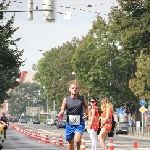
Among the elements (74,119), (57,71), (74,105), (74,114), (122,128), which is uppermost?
(57,71)

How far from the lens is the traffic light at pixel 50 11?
982 inches

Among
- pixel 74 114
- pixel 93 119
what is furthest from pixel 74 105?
pixel 93 119

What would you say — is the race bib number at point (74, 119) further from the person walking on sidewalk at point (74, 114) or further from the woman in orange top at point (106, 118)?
the woman in orange top at point (106, 118)

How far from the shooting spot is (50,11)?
82.6 ft

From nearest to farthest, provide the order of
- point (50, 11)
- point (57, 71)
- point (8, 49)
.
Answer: point (50, 11)
point (8, 49)
point (57, 71)

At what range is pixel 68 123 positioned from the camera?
56.7ft

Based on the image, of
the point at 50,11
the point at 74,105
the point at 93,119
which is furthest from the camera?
the point at 50,11

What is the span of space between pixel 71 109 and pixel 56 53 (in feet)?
398

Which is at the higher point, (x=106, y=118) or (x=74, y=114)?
(x=106, y=118)

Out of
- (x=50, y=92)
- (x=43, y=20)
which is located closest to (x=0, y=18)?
(x=43, y=20)

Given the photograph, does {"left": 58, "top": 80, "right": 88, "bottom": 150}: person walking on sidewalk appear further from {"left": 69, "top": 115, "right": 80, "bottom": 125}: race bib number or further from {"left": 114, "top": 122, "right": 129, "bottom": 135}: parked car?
{"left": 114, "top": 122, "right": 129, "bottom": 135}: parked car

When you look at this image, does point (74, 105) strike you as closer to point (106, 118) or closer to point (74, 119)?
point (74, 119)

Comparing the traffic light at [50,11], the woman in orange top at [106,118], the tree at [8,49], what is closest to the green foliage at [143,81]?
the tree at [8,49]

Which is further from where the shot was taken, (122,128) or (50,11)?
(122,128)
